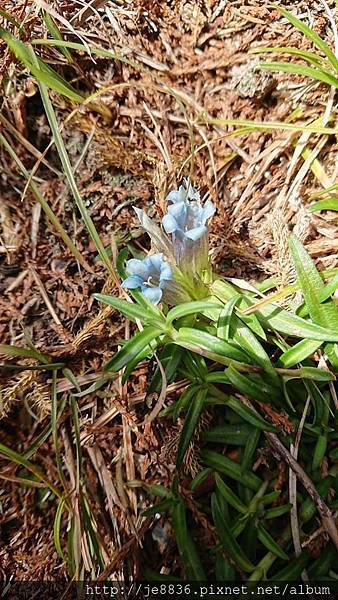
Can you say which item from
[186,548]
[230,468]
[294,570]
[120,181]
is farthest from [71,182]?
[294,570]

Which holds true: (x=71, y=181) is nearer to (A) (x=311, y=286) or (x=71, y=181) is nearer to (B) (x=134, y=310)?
(B) (x=134, y=310)

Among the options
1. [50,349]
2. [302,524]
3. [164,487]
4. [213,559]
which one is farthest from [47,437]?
[302,524]

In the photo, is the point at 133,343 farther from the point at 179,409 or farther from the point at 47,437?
the point at 47,437

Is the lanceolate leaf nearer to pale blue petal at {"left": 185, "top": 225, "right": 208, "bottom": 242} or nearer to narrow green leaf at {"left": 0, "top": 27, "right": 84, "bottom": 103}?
pale blue petal at {"left": 185, "top": 225, "right": 208, "bottom": 242}

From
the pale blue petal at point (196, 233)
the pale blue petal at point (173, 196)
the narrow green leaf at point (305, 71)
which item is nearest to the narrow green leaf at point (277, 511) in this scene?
the pale blue petal at point (196, 233)

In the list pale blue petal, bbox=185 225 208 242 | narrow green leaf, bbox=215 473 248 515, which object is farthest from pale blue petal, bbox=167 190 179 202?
narrow green leaf, bbox=215 473 248 515

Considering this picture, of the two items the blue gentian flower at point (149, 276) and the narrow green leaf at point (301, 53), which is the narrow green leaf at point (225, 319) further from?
the narrow green leaf at point (301, 53)
